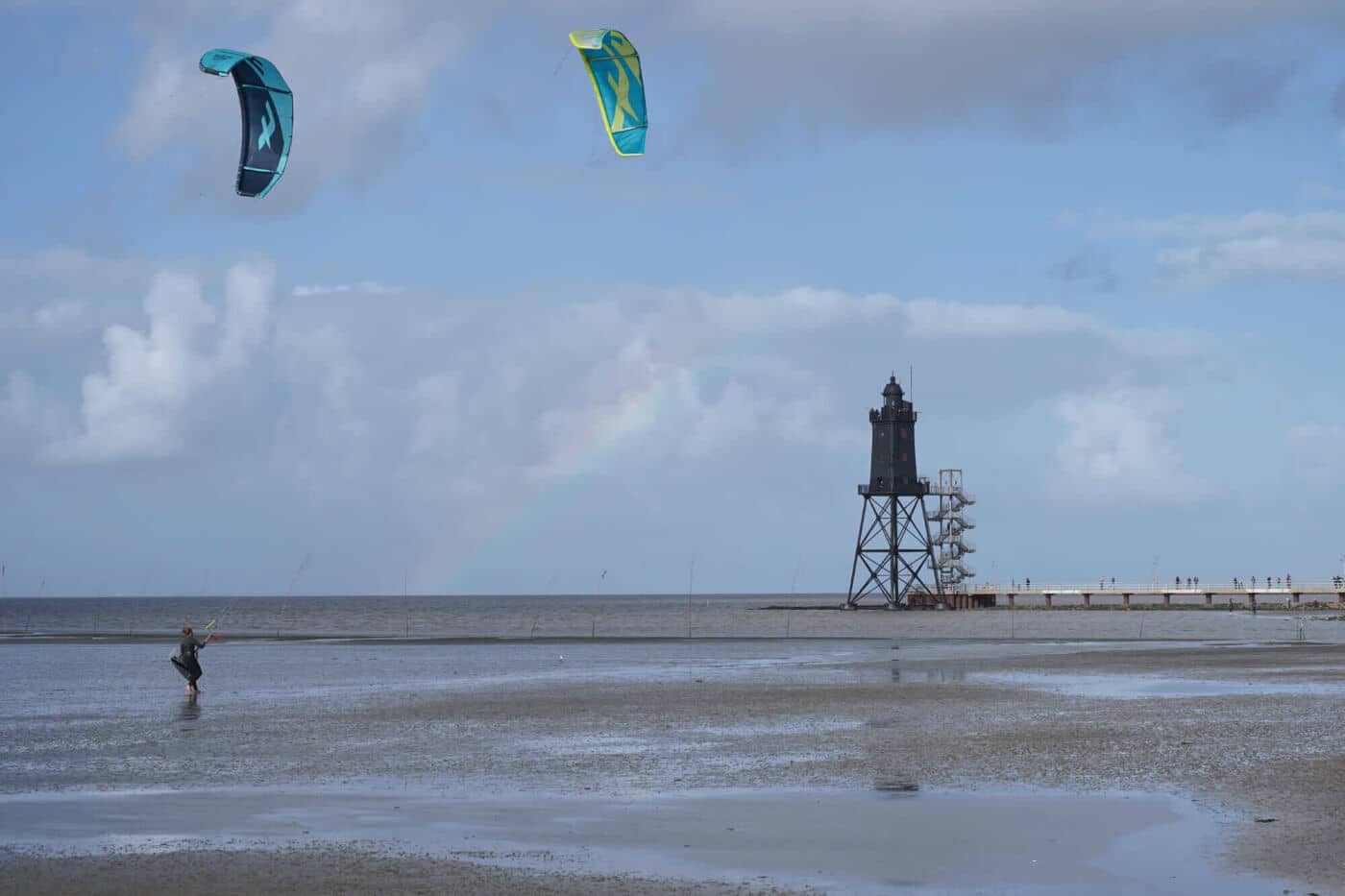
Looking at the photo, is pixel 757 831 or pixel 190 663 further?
pixel 190 663

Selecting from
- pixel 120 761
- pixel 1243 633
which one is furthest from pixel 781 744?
pixel 1243 633

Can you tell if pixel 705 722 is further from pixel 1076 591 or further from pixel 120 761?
pixel 1076 591

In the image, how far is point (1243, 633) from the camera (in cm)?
7050

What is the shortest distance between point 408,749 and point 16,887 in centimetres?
994

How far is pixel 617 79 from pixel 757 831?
1679 centimetres

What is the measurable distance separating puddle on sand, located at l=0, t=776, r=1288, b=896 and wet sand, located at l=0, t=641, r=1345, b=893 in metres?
0.05

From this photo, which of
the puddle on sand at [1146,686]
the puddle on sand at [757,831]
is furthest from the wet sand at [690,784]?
the puddle on sand at [1146,686]

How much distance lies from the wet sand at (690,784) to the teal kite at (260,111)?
941 centimetres

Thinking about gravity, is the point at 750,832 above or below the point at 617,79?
below

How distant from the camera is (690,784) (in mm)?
18484

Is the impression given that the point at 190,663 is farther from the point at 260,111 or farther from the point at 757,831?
the point at 757,831

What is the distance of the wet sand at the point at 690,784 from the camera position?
43.4 feet

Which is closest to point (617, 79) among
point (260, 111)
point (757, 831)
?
point (260, 111)

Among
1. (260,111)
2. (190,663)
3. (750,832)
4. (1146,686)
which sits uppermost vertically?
(260,111)
